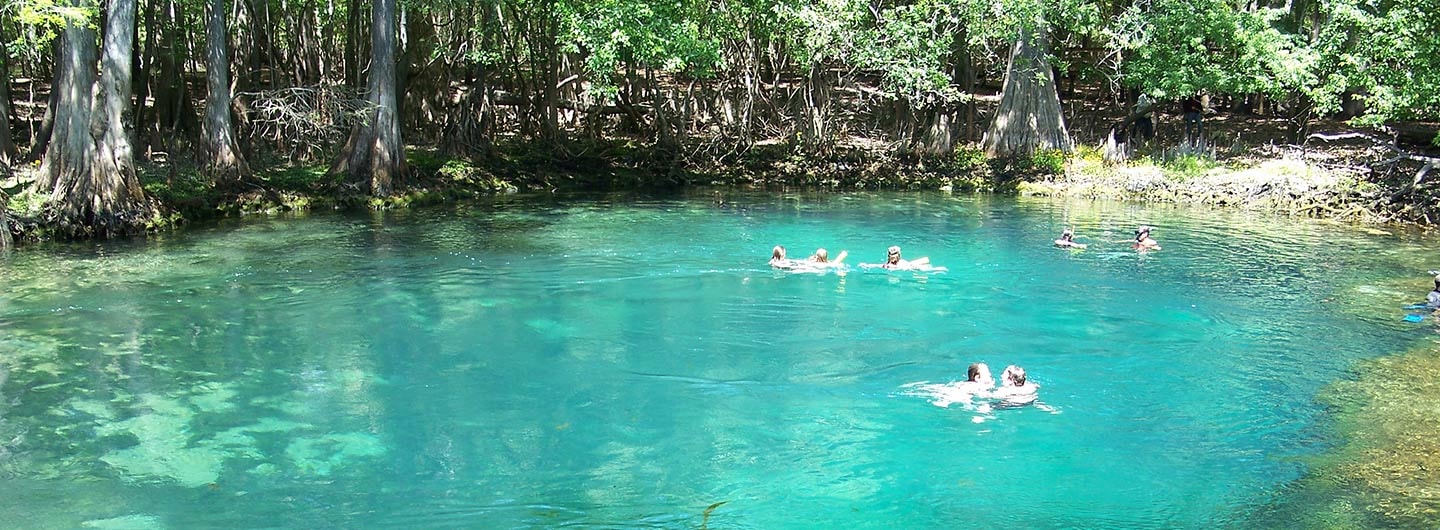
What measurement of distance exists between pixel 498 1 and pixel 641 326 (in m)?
14.5

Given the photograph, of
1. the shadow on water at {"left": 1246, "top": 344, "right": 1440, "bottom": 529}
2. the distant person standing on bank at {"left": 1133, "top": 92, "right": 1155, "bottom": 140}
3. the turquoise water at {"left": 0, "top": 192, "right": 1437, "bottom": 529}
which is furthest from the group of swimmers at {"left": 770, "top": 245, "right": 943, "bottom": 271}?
the distant person standing on bank at {"left": 1133, "top": 92, "right": 1155, "bottom": 140}

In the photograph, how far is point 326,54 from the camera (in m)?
36.0

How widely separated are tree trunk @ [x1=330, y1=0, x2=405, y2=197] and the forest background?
6cm

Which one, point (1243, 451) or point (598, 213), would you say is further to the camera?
point (598, 213)

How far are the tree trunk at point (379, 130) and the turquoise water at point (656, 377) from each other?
4.47m

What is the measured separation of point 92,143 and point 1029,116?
24231mm

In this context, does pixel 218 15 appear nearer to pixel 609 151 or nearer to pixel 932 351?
pixel 609 151

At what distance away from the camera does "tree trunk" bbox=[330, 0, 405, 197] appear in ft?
93.7

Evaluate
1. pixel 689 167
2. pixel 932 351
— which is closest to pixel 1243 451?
pixel 932 351

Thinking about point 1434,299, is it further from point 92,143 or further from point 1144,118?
point 92,143

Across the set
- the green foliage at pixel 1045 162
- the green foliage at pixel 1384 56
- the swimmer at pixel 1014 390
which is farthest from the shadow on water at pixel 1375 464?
the green foliage at pixel 1045 162

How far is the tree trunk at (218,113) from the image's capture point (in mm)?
26438

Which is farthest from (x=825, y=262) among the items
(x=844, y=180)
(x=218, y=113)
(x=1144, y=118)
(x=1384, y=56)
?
(x=1144, y=118)

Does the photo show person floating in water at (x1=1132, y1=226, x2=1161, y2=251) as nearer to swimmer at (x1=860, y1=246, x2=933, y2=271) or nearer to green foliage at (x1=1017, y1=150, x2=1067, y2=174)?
swimmer at (x1=860, y1=246, x2=933, y2=271)
